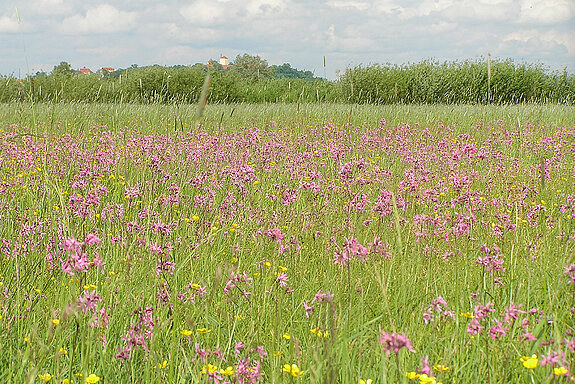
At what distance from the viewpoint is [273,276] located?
8.41 ft

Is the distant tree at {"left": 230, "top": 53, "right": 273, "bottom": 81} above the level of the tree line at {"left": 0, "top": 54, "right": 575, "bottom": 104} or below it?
above

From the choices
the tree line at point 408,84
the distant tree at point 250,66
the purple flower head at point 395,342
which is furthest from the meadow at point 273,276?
the distant tree at point 250,66

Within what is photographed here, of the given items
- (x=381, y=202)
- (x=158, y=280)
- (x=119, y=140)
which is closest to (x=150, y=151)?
(x=119, y=140)

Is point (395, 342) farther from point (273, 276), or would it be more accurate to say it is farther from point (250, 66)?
point (250, 66)

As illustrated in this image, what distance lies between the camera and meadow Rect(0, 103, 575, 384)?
5.58ft

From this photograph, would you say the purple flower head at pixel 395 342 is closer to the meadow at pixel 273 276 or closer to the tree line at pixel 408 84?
the meadow at pixel 273 276

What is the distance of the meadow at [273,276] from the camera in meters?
1.70

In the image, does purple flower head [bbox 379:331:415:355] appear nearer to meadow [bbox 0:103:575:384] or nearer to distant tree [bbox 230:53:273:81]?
meadow [bbox 0:103:575:384]

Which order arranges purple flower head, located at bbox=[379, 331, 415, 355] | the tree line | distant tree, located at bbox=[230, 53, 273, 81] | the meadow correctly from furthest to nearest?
1. distant tree, located at bbox=[230, 53, 273, 81]
2. the tree line
3. the meadow
4. purple flower head, located at bbox=[379, 331, 415, 355]

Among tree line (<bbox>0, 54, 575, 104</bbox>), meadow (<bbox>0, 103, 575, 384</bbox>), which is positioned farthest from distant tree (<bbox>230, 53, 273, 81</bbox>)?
meadow (<bbox>0, 103, 575, 384</bbox>)

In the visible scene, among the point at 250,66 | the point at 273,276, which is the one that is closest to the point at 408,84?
the point at 273,276

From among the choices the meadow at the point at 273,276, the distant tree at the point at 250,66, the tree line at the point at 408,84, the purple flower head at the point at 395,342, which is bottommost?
the meadow at the point at 273,276

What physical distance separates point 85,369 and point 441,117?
10873 millimetres

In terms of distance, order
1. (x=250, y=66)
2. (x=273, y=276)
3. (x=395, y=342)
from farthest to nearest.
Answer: (x=250, y=66) → (x=273, y=276) → (x=395, y=342)
